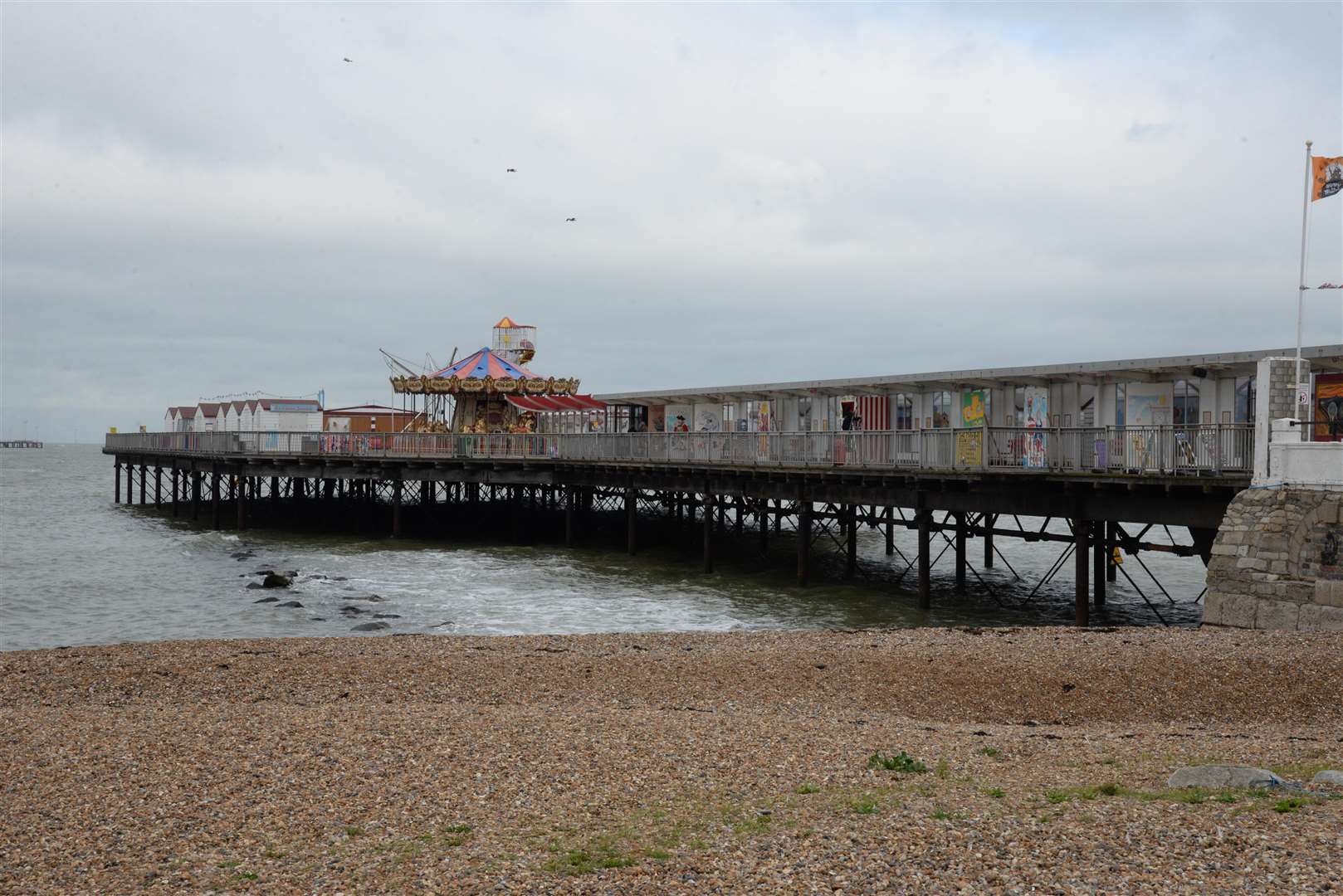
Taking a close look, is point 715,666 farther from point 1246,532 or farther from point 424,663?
point 1246,532

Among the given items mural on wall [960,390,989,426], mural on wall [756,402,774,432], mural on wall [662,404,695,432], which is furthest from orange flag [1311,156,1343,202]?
mural on wall [662,404,695,432]

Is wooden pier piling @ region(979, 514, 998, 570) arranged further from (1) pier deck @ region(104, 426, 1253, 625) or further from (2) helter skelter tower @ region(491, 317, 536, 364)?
(2) helter skelter tower @ region(491, 317, 536, 364)

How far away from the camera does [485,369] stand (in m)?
52.9

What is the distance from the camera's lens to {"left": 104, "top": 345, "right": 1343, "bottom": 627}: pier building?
19.8 meters

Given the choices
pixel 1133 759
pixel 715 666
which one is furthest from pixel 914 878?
pixel 715 666

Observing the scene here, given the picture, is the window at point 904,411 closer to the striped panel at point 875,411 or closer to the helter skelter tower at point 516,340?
the striped panel at point 875,411

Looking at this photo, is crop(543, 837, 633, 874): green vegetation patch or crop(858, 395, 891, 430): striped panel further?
crop(858, 395, 891, 430): striped panel

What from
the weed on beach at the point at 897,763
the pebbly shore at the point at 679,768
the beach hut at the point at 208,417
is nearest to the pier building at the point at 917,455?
the pebbly shore at the point at 679,768

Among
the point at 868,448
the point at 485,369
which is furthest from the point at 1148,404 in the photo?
the point at 485,369

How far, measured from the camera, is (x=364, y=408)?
64.2 metres

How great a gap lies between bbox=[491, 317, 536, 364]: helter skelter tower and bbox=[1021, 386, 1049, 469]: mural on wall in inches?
1372

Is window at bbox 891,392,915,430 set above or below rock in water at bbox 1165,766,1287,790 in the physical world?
above

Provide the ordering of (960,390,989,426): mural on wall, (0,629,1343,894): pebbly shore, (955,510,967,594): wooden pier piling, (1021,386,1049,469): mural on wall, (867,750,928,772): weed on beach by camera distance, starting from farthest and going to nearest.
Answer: (955,510,967,594): wooden pier piling → (960,390,989,426): mural on wall → (1021,386,1049,469): mural on wall → (867,750,928,772): weed on beach → (0,629,1343,894): pebbly shore

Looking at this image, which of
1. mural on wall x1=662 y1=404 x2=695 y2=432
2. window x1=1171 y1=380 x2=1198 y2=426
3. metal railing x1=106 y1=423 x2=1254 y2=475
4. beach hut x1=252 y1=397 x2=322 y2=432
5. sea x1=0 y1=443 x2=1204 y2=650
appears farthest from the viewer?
beach hut x1=252 y1=397 x2=322 y2=432
